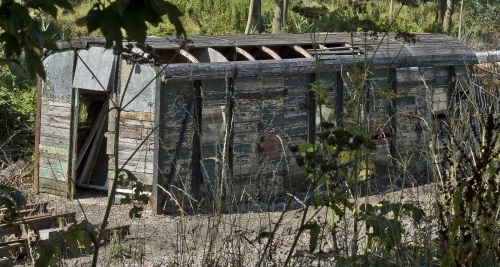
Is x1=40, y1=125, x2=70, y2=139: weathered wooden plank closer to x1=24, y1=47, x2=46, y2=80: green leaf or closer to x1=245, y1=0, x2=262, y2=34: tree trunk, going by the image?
x1=24, y1=47, x2=46, y2=80: green leaf

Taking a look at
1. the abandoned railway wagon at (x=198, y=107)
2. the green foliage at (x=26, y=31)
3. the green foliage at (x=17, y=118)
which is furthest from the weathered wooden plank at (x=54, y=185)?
the green foliage at (x=26, y=31)

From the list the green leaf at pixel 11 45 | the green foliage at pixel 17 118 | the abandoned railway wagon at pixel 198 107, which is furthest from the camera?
the green foliage at pixel 17 118

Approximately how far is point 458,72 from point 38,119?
7264 millimetres

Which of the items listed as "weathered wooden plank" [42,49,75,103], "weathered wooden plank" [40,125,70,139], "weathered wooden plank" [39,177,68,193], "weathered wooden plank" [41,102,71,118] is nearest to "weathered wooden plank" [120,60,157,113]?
"weathered wooden plank" [42,49,75,103]

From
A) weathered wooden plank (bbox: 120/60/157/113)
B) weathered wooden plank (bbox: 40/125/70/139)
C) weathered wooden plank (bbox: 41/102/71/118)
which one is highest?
weathered wooden plank (bbox: 120/60/157/113)

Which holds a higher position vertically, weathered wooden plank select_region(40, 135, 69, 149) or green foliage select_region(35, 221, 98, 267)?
green foliage select_region(35, 221, 98, 267)

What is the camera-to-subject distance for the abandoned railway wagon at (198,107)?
10922 millimetres

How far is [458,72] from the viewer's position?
14.4m

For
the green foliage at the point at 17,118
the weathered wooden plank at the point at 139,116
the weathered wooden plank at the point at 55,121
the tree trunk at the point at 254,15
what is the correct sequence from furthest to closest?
the tree trunk at the point at 254,15, the green foliage at the point at 17,118, the weathered wooden plank at the point at 55,121, the weathered wooden plank at the point at 139,116

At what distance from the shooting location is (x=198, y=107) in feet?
36.4

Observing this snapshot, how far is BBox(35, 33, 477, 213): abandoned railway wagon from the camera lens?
35.8 feet

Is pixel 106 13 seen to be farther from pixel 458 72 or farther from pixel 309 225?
pixel 458 72

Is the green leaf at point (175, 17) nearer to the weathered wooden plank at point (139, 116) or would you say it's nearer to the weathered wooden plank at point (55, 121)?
the weathered wooden plank at point (139, 116)

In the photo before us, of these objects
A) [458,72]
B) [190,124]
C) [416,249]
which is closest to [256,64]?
[190,124]
